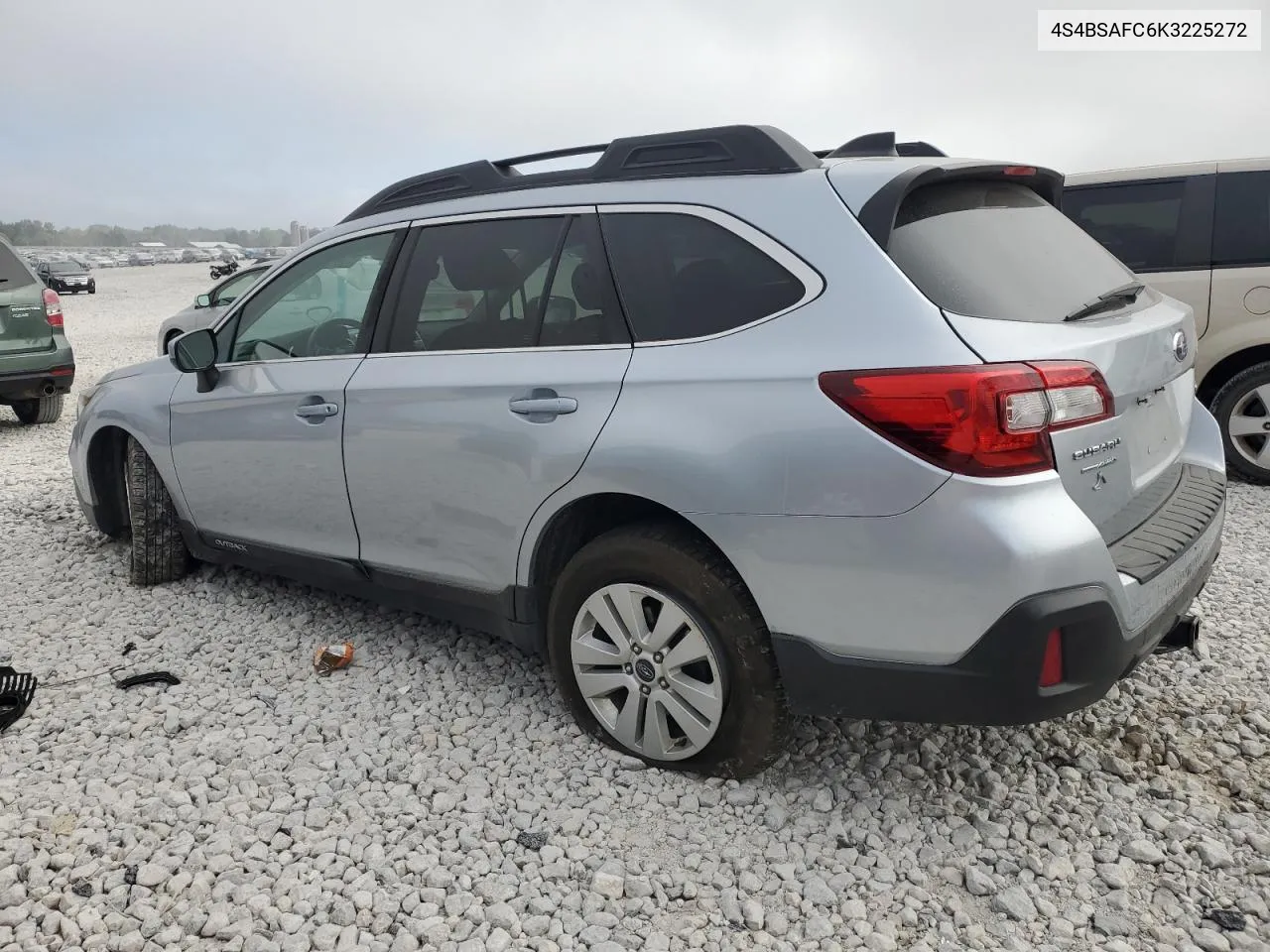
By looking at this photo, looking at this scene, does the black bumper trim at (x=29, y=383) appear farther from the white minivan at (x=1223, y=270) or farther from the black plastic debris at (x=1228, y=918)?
the black plastic debris at (x=1228, y=918)

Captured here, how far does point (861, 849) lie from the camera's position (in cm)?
262

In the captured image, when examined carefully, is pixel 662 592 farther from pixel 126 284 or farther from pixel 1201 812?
pixel 126 284

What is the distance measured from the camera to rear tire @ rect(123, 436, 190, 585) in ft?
15.0

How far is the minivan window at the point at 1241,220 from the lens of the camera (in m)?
5.86

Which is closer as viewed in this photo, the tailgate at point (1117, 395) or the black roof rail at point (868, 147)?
the tailgate at point (1117, 395)

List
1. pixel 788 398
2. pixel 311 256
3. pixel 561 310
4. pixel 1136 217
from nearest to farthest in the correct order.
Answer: pixel 788 398
pixel 561 310
pixel 311 256
pixel 1136 217

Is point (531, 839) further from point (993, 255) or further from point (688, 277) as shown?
point (993, 255)

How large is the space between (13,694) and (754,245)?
10.3 feet

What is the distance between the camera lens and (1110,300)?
8.99 ft

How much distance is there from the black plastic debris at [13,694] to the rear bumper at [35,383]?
5979 mm

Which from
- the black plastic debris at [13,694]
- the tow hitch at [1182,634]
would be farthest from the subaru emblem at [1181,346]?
the black plastic debris at [13,694]

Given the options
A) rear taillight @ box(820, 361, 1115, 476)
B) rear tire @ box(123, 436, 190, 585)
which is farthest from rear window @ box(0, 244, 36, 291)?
rear taillight @ box(820, 361, 1115, 476)

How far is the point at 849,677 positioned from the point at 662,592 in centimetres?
56

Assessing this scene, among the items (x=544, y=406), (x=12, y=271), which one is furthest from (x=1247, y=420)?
(x=12, y=271)
